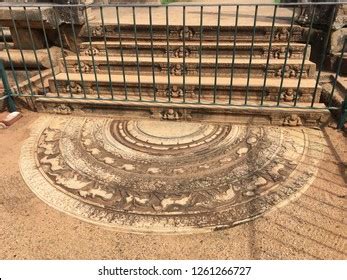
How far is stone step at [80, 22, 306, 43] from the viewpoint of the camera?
14.8 feet

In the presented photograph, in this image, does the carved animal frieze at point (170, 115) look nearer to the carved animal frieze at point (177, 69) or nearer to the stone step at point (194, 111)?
the stone step at point (194, 111)

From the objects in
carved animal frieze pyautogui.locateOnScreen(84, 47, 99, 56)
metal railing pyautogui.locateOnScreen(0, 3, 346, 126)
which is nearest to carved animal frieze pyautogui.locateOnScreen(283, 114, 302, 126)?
metal railing pyautogui.locateOnScreen(0, 3, 346, 126)

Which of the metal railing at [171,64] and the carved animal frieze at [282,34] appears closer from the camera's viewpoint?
the metal railing at [171,64]

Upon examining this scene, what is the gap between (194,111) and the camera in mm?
3918

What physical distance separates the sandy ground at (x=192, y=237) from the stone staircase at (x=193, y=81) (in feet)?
4.98

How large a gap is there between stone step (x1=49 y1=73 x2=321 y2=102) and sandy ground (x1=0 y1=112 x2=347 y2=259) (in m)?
1.61

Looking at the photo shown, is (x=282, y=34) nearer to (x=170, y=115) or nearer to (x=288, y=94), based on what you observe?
(x=288, y=94)

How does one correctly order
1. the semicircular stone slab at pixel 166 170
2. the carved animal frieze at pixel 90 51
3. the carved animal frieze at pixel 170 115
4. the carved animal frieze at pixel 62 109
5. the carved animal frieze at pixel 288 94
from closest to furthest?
the semicircular stone slab at pixel 166 170, the carved animal frieze at pixel 288 94, the carved animal frieze at pixel 170 115, the carved animal frieze at pixel 62 109, the carved animal frieze at pixel 90 51

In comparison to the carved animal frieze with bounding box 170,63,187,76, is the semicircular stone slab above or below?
below

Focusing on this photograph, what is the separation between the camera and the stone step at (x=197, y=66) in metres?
4.11

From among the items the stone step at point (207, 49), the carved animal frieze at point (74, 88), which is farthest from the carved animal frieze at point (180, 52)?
the carved animal frieze at point (74, 88)

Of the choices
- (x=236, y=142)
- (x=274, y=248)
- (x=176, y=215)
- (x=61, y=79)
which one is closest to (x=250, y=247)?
(x=274, y=248)

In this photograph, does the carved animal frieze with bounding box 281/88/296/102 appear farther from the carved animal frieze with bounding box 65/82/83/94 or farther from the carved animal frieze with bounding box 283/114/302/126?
the carved animal frieze with bounding box 65/82/83/94

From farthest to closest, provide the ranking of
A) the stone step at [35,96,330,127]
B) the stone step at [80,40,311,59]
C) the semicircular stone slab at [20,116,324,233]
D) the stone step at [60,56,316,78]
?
the stone step at [80,40,311,59] → the stone step at [60,56,316,78] → the stone step at [35,96,330,127] → the semicircular stone slab at [20,116,324,233]
